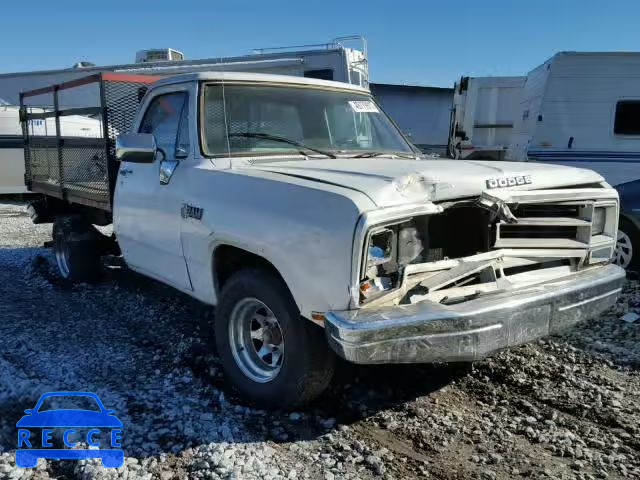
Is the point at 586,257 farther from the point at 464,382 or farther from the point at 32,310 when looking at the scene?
the point at 32,310

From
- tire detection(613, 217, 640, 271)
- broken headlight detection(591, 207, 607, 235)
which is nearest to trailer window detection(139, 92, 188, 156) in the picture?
broken headlight detection(591, 207, 607, 235)

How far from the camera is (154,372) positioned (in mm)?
4027

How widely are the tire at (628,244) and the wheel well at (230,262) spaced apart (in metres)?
5.24

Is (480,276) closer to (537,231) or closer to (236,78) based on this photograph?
(537,231)

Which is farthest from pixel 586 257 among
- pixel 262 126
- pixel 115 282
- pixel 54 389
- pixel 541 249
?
pixel 115 282

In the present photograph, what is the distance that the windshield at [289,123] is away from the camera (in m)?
4.07

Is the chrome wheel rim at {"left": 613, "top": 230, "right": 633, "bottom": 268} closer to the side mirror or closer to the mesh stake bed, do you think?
the side mirror

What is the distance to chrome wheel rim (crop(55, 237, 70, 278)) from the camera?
21.6 feet

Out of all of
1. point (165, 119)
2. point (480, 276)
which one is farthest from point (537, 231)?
point (165, 119)

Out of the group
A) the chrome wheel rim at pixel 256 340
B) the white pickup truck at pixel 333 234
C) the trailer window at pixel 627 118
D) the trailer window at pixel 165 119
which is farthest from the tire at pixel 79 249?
the trailer window at pixel 627 118

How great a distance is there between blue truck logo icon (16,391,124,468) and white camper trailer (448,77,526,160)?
10.8 m

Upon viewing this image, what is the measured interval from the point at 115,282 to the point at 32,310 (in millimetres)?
1167

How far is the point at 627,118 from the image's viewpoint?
8.11m

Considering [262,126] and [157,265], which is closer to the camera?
[262,126]
